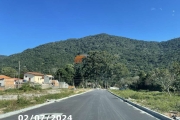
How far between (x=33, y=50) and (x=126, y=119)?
141 metres

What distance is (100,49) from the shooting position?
162 metres

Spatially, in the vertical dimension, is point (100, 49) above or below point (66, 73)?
above

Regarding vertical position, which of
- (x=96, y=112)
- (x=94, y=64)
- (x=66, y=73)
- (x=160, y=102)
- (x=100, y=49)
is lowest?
(x=160, y=102)

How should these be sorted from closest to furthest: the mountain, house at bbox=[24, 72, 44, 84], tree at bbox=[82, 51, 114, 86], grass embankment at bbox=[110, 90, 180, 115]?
grass embankment at bbox=[110, 90, 180, 115] < house at bbox=[24, 72, 44, 84] < tree at bbox=[82, 51, 114, 86] < the mountain

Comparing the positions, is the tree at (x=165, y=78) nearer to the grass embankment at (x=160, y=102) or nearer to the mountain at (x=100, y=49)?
the grass embankment at (x=160, y=102)

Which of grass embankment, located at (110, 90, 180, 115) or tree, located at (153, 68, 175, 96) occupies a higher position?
tree, located at (153, 68, 175, 96)

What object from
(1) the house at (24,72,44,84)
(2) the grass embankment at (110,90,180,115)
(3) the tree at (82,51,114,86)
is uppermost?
(3) the tree at (82,51,114,86)

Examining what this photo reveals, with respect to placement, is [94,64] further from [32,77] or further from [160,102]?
[160,102]

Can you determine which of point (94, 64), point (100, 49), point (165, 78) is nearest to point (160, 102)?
point (165, 78)

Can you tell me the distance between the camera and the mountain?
124m

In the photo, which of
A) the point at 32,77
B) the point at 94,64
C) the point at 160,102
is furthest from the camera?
the point at 94,64

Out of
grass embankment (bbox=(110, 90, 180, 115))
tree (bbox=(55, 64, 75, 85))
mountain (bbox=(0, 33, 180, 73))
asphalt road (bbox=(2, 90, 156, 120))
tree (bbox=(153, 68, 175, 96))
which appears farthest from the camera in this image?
mountain (bbox=(0, 33, 180, 73))

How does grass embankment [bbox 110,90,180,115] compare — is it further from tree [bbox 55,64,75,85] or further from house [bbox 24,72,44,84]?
tree [bbox 55,64,75,85]

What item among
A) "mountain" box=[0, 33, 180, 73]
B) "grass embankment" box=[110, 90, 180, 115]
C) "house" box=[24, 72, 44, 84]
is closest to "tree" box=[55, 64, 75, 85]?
"house" box=[24, 72, 44, 84]
